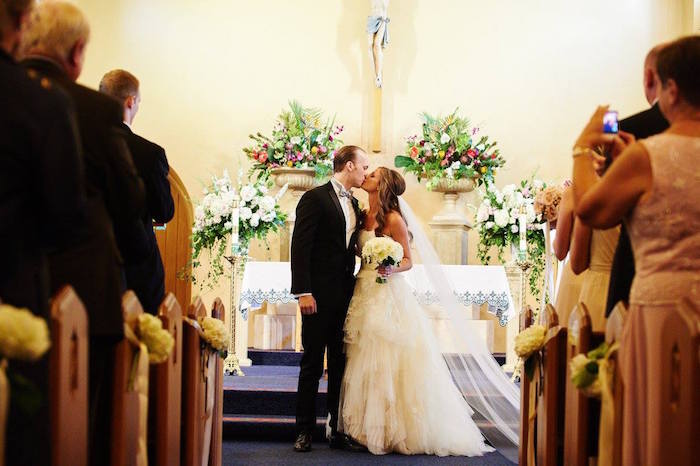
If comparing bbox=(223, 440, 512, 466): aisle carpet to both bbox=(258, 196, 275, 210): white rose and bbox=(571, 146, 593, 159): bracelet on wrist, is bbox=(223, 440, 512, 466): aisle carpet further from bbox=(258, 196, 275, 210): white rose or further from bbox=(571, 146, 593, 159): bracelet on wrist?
bbox=(571, 146, 593, 159): bracelet on wrist

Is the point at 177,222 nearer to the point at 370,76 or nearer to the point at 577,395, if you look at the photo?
the point at 370,76

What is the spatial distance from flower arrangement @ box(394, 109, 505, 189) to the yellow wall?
89 cm

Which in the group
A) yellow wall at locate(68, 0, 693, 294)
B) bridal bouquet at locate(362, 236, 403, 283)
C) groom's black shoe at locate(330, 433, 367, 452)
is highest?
yellow wall at locate(68, 0, 693, 294)

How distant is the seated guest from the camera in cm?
243

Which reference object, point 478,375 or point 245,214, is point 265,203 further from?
point 478,375

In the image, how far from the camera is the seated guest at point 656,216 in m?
2.43

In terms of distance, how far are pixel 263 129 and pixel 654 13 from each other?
435cm

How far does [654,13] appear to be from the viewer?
29.9ft

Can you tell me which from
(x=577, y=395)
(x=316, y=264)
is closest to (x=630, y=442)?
(x=577, y=395)

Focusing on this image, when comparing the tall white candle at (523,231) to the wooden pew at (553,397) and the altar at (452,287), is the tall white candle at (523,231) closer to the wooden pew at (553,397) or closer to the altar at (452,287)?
the altar at (452,287)

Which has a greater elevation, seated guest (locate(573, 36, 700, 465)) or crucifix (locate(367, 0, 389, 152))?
crucifix (locate(367, 0, 389, 152))

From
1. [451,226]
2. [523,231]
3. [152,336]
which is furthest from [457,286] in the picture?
[152,336]

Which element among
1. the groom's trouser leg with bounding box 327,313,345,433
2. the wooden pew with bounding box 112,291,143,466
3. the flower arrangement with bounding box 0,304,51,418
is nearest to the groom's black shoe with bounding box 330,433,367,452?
Answer: the groom's trouser leg with bounding box 327,313,345,433

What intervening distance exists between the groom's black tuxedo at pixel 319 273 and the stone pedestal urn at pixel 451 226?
11.2 ft
